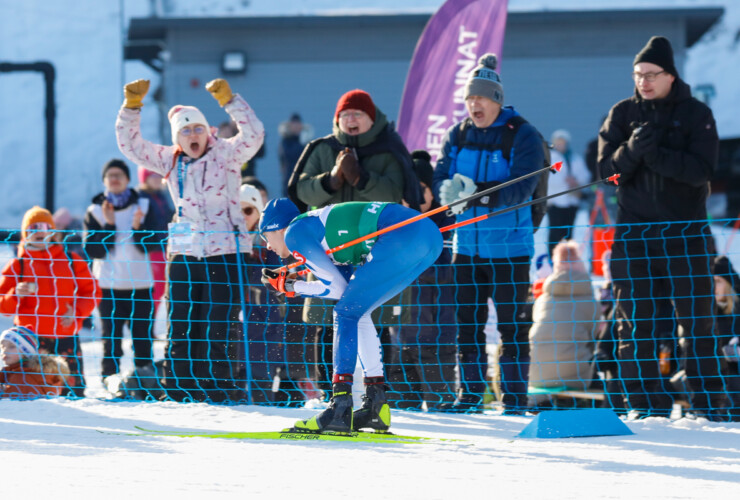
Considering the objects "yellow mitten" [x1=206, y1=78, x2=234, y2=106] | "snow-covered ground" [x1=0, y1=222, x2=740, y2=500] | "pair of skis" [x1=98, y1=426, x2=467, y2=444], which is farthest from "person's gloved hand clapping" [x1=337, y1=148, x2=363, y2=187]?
"pair of skis" [x1=98, y1=426, x2=467, y2=444]

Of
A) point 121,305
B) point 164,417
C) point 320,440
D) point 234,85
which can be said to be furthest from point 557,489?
point 234,85

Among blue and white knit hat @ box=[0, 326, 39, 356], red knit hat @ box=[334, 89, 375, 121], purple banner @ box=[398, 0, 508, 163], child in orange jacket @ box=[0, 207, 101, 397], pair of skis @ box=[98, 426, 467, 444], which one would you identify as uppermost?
purple banner @ box=[398, 0, 508, 163]

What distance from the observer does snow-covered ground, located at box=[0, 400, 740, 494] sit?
11.4 ft

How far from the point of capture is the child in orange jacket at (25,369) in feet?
19.8

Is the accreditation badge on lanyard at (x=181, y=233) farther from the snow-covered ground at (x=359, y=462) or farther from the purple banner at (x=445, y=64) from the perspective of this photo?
the purple banner at (x=445, y=64)

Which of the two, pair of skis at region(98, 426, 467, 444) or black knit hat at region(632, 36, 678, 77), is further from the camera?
black knit hat at region(632, 36, 678, 77)

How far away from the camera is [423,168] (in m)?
6.44

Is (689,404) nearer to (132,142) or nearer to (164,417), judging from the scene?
(164,417)

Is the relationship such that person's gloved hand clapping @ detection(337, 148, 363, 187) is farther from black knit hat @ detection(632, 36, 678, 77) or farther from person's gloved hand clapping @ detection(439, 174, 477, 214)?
black knit hat @ detection(632, 36, 678, 77)

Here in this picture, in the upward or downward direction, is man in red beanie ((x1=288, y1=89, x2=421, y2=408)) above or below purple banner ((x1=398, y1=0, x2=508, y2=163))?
below

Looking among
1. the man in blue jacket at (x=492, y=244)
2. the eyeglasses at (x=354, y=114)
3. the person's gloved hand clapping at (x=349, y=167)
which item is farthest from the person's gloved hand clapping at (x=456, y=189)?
the eyeglasses at (x=354, y=114)

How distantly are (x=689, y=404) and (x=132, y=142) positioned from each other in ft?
11.6

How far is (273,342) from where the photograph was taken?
19.4 ft

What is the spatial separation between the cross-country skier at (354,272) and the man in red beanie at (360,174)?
24.9 inches
